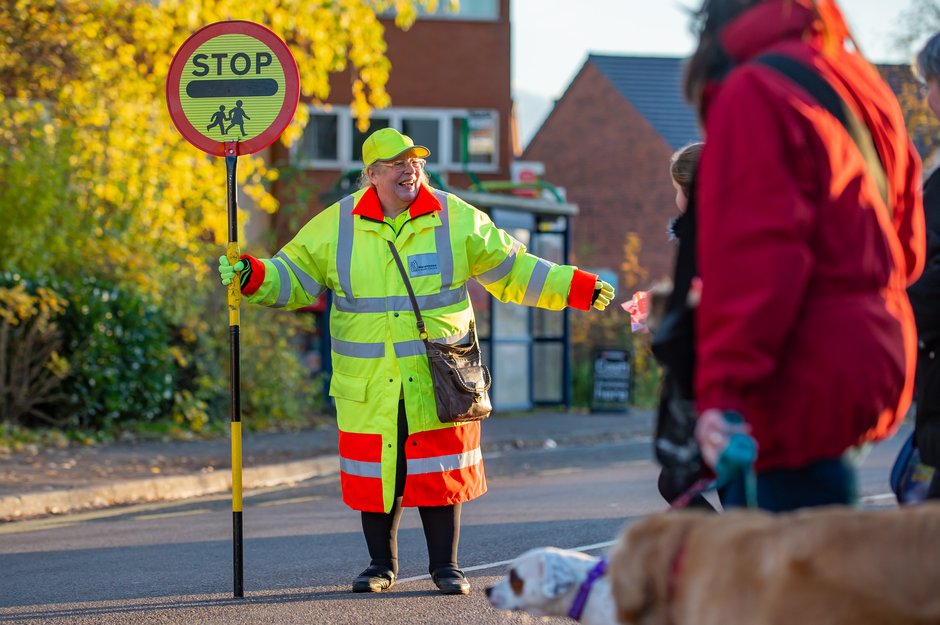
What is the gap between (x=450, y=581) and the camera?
636cm

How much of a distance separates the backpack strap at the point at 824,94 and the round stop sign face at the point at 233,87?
3.88 metres

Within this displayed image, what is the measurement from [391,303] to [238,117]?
1.22 metres

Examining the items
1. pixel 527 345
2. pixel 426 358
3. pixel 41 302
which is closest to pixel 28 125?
pixel 41 302

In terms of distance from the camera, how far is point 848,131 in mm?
3125

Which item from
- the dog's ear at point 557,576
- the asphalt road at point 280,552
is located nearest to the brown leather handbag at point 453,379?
the asphalt road at point 280,552

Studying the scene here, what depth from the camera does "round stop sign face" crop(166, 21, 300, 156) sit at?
263 inches

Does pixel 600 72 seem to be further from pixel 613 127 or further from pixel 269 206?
pixel 269 206

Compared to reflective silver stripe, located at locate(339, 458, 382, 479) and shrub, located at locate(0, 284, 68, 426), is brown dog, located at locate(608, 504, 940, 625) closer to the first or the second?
reflective silver stripe, located at locate(339, 458, 382, 479)

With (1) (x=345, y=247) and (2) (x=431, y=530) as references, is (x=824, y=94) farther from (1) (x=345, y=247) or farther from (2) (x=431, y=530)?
(2) (x=431, y=530)

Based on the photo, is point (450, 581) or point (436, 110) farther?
point (436, 110)

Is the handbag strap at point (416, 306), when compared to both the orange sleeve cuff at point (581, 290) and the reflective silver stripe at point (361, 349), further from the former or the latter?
the orange sleeve cuff at point (581, 290)

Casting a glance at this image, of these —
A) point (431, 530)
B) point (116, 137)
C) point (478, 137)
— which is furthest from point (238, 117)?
point (478, 137)

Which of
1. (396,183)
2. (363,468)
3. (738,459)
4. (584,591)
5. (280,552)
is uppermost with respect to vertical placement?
(396,183)

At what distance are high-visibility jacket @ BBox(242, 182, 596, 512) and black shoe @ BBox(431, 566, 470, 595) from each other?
13.5 inches
